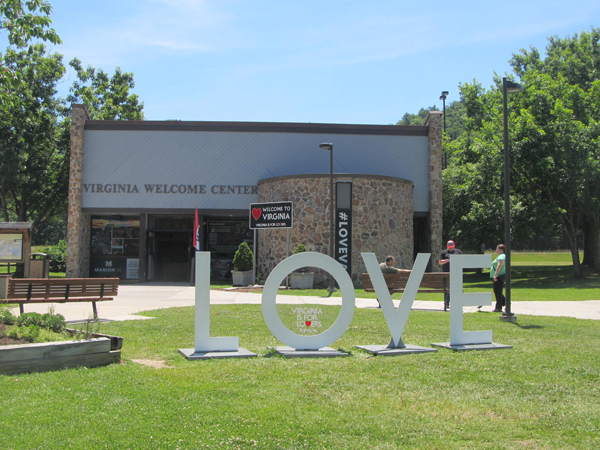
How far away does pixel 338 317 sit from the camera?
25.4 feet

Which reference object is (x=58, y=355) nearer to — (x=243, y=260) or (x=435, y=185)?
(x=243, y=260)

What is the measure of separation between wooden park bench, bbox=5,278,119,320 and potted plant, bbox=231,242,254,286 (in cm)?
1044

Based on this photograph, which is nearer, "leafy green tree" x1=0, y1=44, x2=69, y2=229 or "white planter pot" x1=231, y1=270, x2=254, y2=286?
"white planter pot" x1=231, y1=270, x2=254, y2=286

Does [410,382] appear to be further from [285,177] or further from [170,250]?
[170,250]

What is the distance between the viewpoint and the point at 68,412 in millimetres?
4578

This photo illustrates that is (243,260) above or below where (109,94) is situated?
below

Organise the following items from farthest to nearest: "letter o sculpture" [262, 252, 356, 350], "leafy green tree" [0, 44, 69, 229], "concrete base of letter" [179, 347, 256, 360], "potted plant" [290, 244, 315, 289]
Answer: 1. "leafy green tree" [0, 44, 69, 229]
2. "potted plant" [290, 244, 315, 289]
3. "letter o sculpture" [262, 252, 356, 350]
4. "concrete base of letter" [179, 347, 256, 360]

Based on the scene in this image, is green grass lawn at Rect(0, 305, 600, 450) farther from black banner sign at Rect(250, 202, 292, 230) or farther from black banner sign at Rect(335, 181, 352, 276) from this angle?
black banner sign at Rect(335, 181, 352, 276)

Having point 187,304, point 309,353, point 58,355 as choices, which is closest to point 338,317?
point 309,353

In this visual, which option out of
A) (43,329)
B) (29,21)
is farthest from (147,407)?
(29,21)

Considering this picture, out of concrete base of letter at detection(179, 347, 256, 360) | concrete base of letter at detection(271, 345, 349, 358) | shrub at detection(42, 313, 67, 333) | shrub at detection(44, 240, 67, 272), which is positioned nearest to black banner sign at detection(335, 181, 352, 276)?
concrete base of letter at detection(271, 345, 349, 358)

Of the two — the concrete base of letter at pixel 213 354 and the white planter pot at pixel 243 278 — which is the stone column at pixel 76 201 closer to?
the white planter pot at pixel 243 278

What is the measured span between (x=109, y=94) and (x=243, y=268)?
24.2 meters

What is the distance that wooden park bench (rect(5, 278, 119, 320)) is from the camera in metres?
10.1
